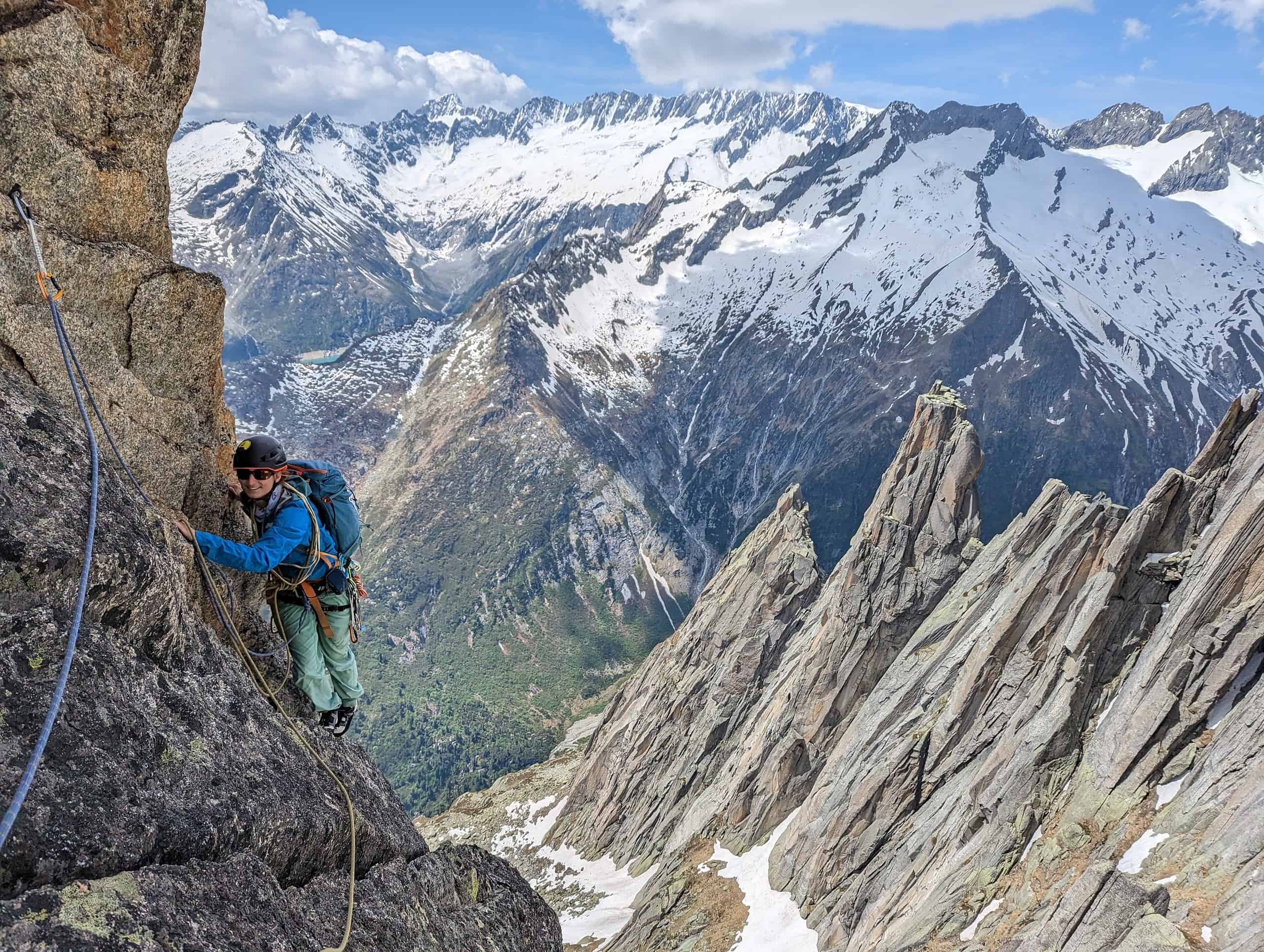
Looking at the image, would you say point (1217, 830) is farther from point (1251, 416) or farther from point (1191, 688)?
point (1251, 416)

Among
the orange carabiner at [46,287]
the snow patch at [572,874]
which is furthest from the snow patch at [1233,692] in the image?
the snow patch at [572,874]

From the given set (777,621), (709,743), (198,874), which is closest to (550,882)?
(709,743)

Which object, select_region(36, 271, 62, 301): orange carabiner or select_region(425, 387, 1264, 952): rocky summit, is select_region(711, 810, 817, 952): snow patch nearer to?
select_region(425, 387, 1264, 952): rocky summit

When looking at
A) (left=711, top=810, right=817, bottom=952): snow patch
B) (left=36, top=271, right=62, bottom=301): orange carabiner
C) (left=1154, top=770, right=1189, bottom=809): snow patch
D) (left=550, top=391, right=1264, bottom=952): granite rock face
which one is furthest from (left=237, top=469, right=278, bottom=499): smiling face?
(left=711, top=810, right=817, bottom=952): snow patch

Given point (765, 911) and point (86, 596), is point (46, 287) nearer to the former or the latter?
point (86, 596)

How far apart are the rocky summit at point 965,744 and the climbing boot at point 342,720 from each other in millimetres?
25983

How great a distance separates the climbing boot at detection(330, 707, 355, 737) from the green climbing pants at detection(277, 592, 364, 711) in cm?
55

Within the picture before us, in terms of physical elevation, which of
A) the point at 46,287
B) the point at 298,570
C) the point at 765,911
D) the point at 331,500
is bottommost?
the point at 765,911

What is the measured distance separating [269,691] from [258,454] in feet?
13.4

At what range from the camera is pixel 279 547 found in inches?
468

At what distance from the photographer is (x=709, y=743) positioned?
3401 inches

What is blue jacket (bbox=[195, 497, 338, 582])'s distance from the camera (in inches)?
446

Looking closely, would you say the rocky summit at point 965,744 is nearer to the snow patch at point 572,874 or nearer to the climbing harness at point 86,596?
the snow patch at point 572,874

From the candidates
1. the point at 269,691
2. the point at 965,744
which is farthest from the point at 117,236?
the point at 965,744
